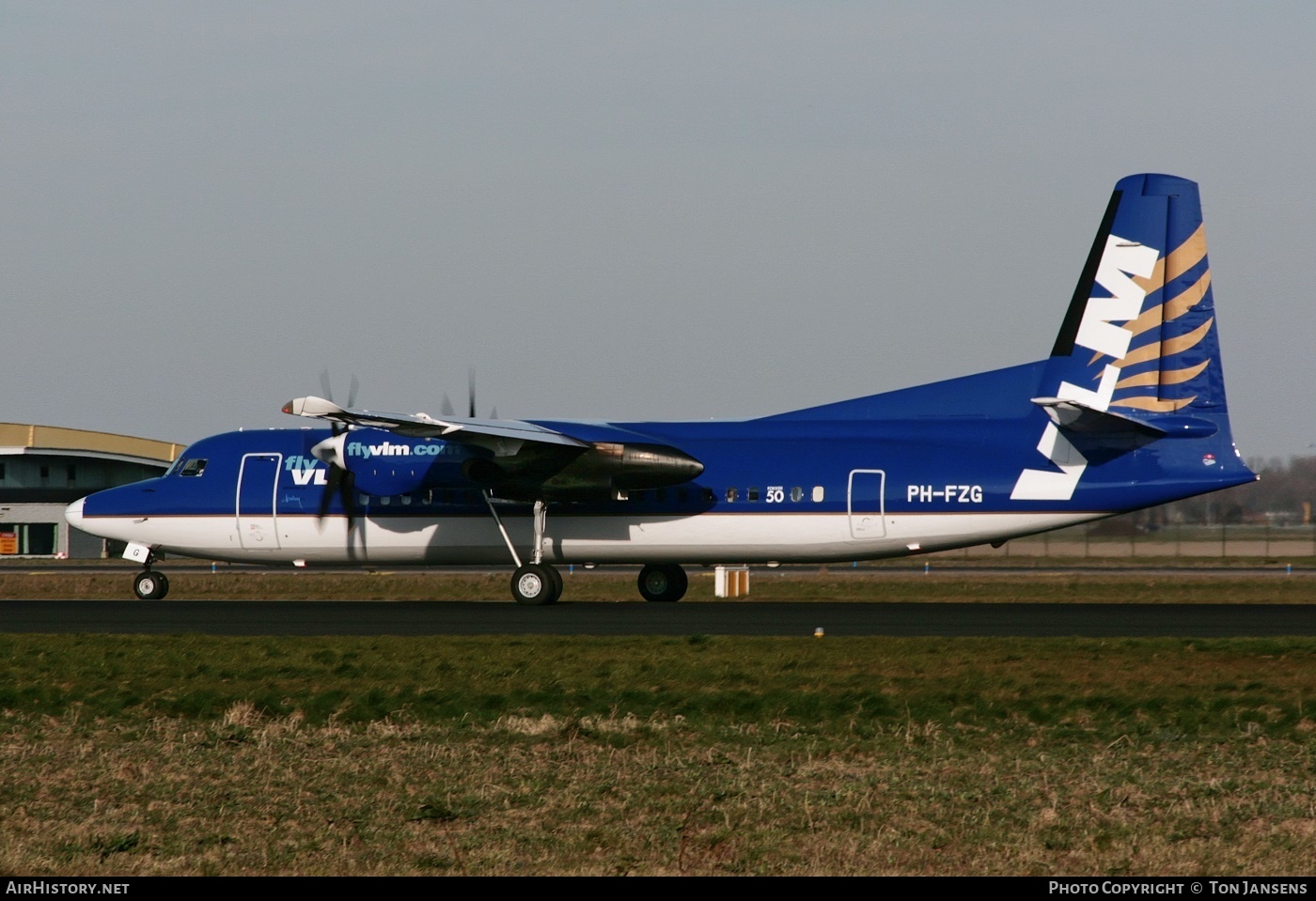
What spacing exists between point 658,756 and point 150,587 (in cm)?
2207

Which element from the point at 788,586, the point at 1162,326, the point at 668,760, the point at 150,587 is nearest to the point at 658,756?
the point at 668,760

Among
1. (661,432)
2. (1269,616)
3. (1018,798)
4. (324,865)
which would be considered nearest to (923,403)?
(661,432)

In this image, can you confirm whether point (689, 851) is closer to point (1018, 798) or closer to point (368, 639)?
point (1018, 798)

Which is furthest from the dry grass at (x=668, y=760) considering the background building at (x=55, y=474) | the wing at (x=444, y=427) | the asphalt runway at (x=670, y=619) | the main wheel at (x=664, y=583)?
the background building at (x=55, y=474)

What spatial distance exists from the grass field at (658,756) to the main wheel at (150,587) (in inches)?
447

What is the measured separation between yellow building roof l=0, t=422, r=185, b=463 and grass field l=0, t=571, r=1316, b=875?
59.3m

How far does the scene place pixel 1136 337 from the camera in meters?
27.0

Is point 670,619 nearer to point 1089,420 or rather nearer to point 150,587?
point 1089,420

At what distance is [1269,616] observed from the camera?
77.2 ft

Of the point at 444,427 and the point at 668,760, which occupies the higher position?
the point at 444,427

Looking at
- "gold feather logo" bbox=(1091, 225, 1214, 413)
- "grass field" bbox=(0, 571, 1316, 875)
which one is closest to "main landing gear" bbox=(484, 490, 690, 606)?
"grass field" bbox=(0, 571, 1316, 875)

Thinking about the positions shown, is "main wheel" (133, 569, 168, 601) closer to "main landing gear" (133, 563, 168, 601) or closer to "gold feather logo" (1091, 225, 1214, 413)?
"main landing gear" (133, 563, 168, 601)

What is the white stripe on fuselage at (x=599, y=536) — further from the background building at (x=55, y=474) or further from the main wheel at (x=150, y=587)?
the background building at (x=55, y=474)

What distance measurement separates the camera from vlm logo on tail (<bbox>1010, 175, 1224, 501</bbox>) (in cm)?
2638
